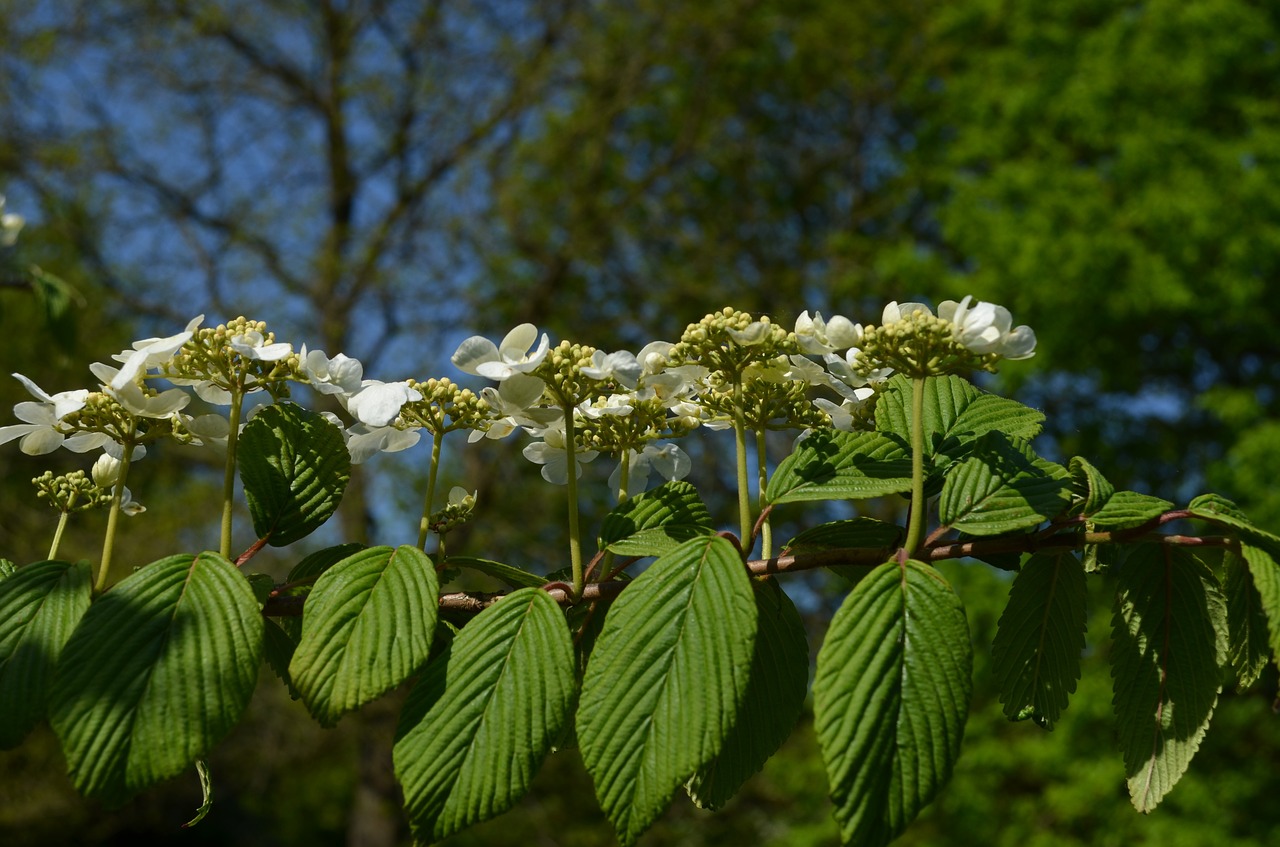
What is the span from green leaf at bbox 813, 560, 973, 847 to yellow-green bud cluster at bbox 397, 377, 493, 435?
35cm

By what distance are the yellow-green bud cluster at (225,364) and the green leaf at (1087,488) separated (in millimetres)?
613

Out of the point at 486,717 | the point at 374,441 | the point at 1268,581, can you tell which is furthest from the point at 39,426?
the point at 1268,581

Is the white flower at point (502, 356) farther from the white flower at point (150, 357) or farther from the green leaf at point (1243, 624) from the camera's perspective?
the green leaf at point (1243, 624)

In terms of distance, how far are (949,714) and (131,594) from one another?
553 millimetres

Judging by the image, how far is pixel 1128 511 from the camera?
798 millimetres

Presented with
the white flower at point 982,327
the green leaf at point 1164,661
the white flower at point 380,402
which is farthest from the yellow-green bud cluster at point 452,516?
the green leaf at point 1164,661

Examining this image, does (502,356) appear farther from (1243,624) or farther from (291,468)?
(1243,624)

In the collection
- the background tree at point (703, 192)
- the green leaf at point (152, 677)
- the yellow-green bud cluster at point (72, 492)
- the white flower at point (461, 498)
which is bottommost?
the green leaf at point (152, 677)

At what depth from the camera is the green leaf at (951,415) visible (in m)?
0.92

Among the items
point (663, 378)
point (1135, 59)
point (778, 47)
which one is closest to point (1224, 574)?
point (663, 378)

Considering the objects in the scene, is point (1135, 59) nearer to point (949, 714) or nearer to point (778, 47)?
point (778, 47)

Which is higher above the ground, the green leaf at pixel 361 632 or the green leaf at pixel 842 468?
the green leaf at pixel 842 468

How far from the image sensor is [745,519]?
833 mm

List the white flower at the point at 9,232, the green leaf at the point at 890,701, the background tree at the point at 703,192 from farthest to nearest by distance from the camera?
1. the background tree at the point at 703,192
2. the white flower at the point at 9,232
3. the green leaf at the point at 890,701
